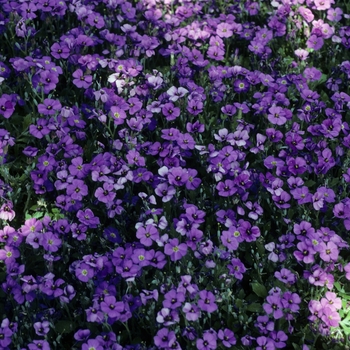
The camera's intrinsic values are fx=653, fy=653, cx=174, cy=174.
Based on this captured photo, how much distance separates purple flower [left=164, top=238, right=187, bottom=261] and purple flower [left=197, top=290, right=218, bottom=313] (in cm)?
38

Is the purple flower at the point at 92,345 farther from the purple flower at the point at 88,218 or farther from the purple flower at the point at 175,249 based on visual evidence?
the purple flower at the point at 88,218

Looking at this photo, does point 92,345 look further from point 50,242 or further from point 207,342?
point 50,242

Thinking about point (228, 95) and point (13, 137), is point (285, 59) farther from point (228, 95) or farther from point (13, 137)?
point (13, 137)

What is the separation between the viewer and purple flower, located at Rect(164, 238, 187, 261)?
17.4 feet

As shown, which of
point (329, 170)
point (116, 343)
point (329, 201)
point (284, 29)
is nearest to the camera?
point (116, 343)

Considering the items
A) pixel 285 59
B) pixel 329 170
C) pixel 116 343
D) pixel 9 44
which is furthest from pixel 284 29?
pixel 116 343

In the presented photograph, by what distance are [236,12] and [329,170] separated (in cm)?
257

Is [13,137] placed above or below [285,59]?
below

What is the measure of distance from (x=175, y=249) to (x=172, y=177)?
0.73 meters

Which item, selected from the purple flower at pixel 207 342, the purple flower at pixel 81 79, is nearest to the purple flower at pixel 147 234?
the purple flower at pixel 207 342

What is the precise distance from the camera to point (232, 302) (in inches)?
215

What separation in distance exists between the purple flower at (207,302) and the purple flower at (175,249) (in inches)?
14.9

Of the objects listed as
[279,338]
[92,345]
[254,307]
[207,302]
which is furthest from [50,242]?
[279,338]

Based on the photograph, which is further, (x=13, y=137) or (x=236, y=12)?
(x=236, y=12)
